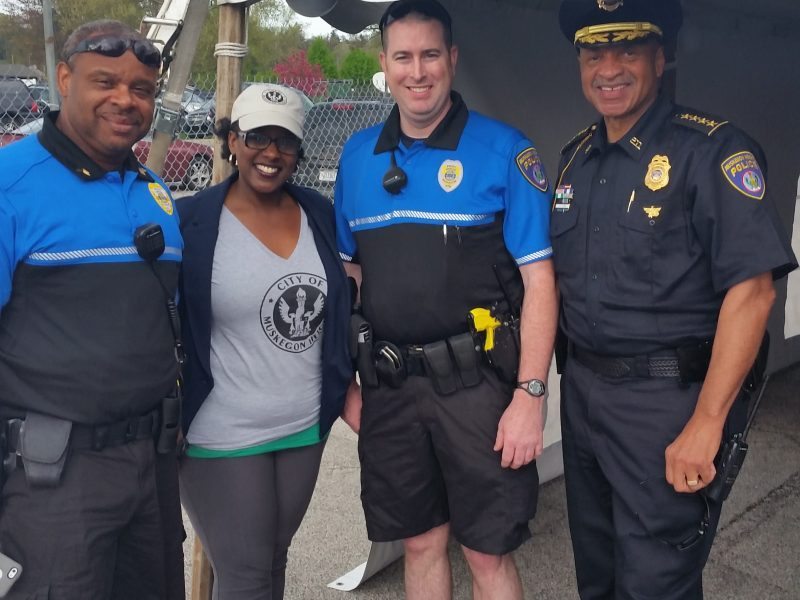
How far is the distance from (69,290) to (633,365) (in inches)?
52.2

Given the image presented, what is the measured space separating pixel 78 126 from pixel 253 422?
0.85 meters

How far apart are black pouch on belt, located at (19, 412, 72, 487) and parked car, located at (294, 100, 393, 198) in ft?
15.0

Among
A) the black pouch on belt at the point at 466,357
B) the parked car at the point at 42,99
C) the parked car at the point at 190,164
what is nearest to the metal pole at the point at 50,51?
the parked car at the point at 42,99

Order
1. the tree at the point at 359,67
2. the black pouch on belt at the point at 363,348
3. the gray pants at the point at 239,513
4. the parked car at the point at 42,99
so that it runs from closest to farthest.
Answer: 1. the gray pants at the point at 239,513
2. the black pouch on belt at the point at 363,348
3. the parked car at the point at 42,99
4. the tree at the point at 359,67

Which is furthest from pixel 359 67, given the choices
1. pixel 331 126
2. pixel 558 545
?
pixel 558 545

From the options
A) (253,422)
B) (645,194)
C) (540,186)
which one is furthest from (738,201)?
(253,422)

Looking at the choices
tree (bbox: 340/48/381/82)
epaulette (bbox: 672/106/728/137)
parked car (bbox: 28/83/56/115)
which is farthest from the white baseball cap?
tree (bbox: 340/48/381/82)

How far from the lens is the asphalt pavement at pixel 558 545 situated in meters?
2.95

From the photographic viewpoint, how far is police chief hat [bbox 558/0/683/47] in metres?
1.88

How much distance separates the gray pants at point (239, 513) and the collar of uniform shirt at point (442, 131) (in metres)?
0.93

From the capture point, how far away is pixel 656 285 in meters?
1.85

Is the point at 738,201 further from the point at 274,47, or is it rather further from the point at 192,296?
the point at 274,47

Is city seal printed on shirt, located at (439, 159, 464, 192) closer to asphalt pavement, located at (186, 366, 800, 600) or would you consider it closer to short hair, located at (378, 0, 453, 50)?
short hair, located at (378, 0, 453, 50)

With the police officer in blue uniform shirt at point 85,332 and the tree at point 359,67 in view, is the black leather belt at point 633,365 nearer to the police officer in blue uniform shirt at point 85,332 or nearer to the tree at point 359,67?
the police officer in blue uniform shirt at point 85,332
